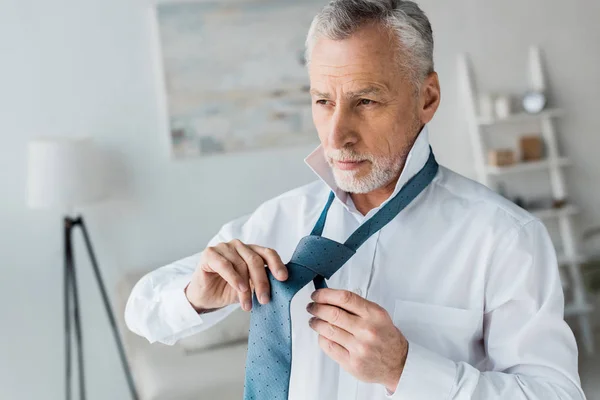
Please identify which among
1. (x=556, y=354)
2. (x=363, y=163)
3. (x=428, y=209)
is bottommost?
(x=556, y=354)

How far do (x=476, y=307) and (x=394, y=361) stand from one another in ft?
0.85

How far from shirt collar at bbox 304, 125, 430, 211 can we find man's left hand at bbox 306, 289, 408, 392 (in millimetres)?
272

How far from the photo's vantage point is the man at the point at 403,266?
121 centimetres

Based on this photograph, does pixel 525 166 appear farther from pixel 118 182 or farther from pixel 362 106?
pixel 362 106

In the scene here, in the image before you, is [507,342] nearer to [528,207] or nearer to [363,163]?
[363,163]

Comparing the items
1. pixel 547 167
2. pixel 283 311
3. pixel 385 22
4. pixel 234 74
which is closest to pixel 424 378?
pixel 283 311

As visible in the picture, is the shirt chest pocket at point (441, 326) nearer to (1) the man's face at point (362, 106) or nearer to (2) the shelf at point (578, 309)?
(1) the man's face at point (362, 106)

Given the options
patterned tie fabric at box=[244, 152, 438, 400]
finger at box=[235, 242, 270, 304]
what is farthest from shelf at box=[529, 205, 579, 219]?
finger at box=[235, 242, 270, 304]

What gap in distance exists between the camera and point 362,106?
1352 millimetres

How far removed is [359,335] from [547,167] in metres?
3.71

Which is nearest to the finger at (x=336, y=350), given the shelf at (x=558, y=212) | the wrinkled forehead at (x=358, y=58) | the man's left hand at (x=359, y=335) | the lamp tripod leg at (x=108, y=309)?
the man's left hand at (x=359, y=335)

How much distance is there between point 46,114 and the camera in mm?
3568

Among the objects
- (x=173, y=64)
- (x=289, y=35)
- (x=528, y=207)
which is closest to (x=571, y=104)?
(x=528, y=207)

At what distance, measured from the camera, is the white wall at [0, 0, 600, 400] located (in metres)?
3.52
